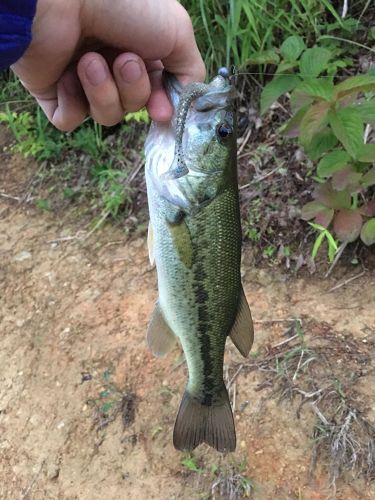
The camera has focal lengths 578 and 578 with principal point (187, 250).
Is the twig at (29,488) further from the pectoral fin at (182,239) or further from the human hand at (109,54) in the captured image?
the human hand at (109,54)

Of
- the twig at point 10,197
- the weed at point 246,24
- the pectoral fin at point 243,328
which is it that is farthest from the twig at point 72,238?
the pectoral fin at point 243,328

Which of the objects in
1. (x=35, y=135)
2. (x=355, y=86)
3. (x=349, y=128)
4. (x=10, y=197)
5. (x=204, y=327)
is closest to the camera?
(x=204, y=327)

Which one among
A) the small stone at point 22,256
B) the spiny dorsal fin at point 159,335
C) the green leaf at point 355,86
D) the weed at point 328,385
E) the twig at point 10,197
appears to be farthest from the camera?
the twig at point 10,197

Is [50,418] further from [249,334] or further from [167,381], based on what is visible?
[249,334]

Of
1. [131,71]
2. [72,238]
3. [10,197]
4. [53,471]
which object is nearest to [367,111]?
[131,71]

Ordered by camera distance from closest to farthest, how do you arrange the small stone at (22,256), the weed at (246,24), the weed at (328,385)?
the weed at (328,385) < the weed at (246,24) < the small stone at (22,256)

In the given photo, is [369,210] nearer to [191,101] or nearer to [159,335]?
[159,335]
